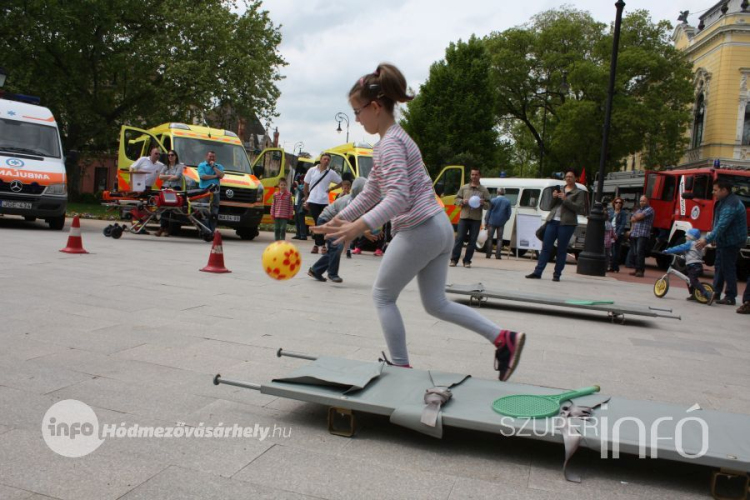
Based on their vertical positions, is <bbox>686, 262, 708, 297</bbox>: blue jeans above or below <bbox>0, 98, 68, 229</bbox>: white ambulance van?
below

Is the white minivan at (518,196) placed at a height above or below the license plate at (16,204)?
above

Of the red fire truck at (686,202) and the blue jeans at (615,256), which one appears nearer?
the blue jeans at (615,256)

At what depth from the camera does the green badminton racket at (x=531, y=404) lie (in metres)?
3.18

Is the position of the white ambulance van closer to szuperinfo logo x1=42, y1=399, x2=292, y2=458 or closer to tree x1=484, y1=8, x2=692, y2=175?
szuperinfo logo x1=42, y1=399, x2=292, y2=458

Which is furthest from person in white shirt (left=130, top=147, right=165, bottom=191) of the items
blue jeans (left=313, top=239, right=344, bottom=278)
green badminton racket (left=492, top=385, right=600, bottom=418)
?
green badminton racket (left=492, top=385, right=600, bottom=418)

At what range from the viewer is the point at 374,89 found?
3.80m

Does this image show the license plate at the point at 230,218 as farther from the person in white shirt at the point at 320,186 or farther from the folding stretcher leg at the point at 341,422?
the folding stretcher leg at the point at 341,422

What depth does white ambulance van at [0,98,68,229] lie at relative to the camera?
14.3 meters

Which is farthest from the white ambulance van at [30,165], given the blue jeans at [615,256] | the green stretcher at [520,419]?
the blue jeans at [615,256]

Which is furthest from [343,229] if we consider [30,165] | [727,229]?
[30,165]

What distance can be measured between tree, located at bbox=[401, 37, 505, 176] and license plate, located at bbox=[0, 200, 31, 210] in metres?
30.2

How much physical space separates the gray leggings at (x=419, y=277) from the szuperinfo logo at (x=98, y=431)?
939 millimetres

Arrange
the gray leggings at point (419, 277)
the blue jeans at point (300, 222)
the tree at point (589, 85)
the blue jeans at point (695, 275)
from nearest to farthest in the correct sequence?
the gray leggings at point (419, 277) → the blue jeans at point (695, 275) → the blue jeans at point (300, 222) → the tree at point (589, 85)

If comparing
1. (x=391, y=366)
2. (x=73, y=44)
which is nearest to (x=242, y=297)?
(x=391, y=366)
